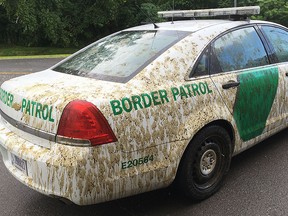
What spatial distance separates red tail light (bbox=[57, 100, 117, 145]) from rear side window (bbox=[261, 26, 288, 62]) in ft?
7.95

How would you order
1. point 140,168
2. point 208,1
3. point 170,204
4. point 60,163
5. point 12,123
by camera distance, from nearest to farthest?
point 60,163 → point 140,168 → point 12,123 → point 170,204 → point 208,1

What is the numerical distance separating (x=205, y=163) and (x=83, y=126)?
1.31 m

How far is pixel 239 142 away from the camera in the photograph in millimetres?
3680

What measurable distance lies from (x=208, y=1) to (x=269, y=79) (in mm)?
29401

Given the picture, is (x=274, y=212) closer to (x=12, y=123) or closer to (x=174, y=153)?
(x=174, y=153)

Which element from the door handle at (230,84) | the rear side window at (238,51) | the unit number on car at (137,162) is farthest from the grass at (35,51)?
the unit number on car at (137,162)

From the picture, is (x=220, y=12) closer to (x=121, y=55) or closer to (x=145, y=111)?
(x=121, y=55)

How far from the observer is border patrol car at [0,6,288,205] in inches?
105

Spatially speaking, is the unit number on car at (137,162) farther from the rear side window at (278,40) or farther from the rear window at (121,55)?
the rear side window at (278,40)

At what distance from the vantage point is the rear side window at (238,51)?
3.55m

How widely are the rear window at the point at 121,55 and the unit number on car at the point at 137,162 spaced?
0.63 metres

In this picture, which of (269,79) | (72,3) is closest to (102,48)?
(269,79)

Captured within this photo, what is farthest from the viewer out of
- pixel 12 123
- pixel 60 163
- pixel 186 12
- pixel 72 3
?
pixel 72 3

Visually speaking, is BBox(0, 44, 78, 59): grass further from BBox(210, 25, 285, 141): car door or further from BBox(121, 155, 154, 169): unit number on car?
BBox(121, 155, 154, 169): unit number on car
